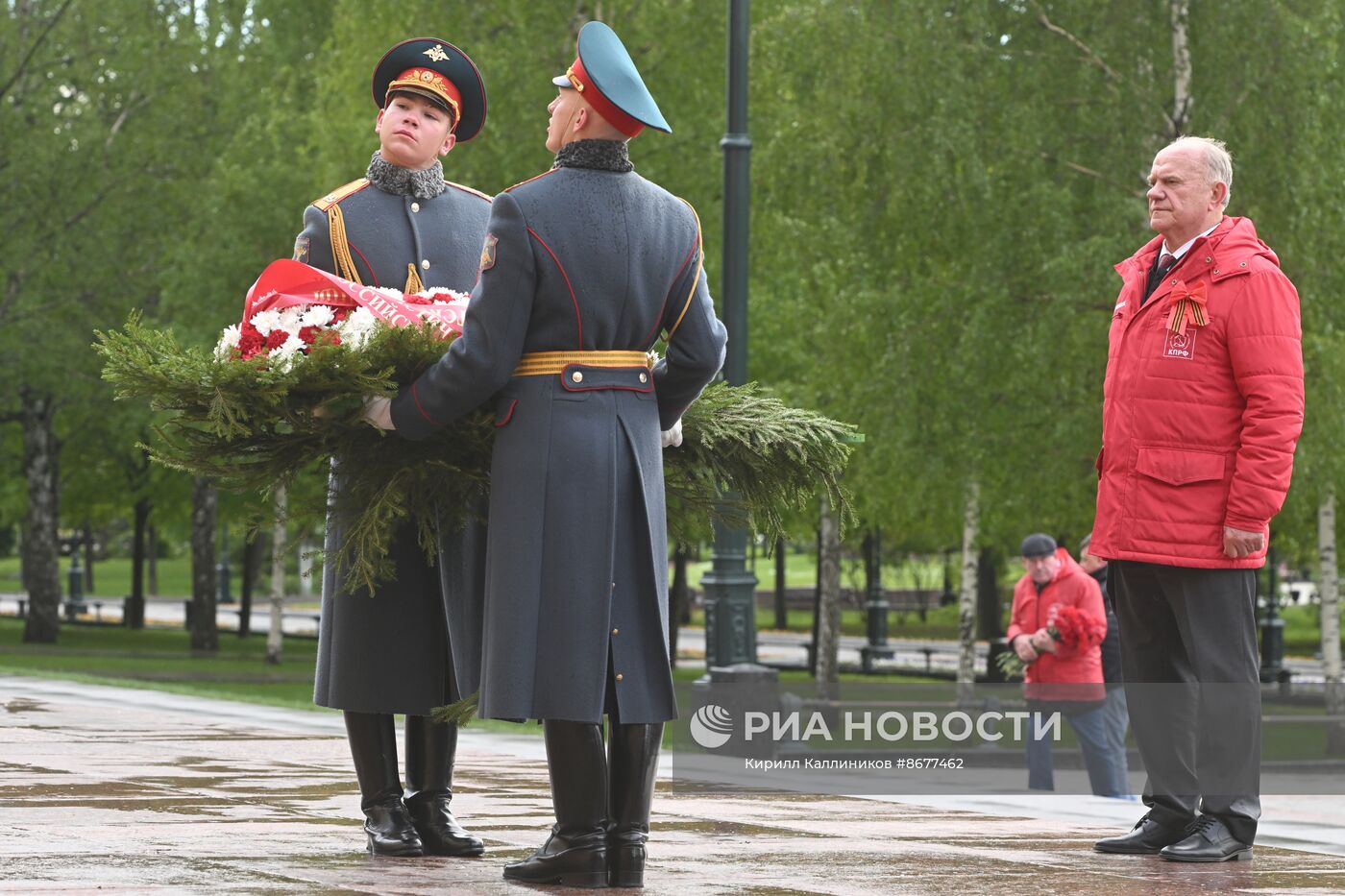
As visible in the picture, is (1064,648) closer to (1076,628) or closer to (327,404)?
(1076,628)

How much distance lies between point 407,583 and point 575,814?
949mm

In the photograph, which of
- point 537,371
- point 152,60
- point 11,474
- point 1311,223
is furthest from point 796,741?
point 11,474

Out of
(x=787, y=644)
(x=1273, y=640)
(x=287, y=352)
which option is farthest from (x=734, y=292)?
(x=787, y=644)

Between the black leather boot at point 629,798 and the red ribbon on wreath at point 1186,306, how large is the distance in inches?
78.7

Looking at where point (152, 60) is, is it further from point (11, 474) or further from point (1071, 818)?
point (1071, 818)

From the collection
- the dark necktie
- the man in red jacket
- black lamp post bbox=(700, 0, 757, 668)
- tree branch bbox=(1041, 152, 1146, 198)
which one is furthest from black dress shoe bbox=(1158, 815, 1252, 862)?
tree branch bbox=(1041, 152, 1146, 198)

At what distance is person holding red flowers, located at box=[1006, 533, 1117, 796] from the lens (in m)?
11.7

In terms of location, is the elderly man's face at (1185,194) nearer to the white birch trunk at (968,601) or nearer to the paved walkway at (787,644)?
the white birch trunk at (968,601)

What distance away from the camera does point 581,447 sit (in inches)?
197

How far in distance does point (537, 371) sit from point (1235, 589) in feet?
7.24

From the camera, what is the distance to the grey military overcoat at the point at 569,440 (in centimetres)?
493

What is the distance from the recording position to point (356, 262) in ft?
18.4

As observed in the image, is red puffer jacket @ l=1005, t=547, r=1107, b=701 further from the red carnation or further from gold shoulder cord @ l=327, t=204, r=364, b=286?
gold shoulder cord @ l=327, t=204, r=364, b=286

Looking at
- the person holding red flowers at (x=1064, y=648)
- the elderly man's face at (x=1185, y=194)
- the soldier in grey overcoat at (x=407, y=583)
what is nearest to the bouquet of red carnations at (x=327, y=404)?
the soldier in grey overcoat at (x=407, y=583)
